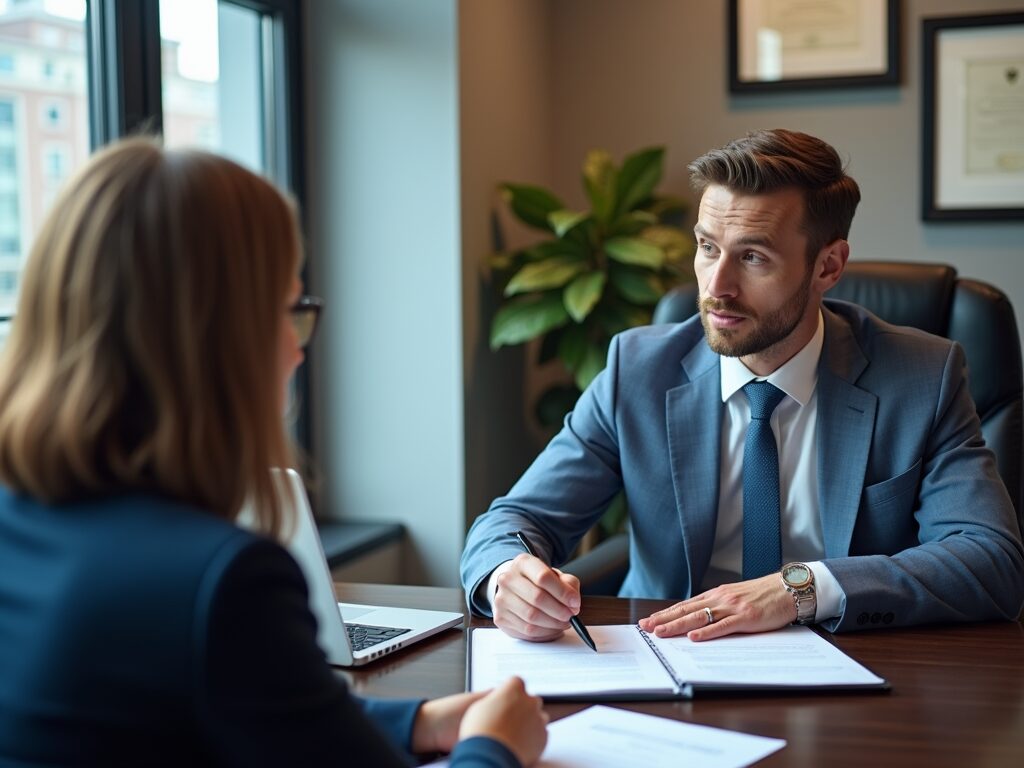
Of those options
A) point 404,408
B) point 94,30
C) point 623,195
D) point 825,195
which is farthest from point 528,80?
point 825,195

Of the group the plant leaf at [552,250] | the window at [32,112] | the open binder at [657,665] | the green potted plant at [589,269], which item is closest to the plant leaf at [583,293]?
the green potted plant at [589,269]

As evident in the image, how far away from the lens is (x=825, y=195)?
1.95 meters

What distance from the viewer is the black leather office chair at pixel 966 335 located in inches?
81.0

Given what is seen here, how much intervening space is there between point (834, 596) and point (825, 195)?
0.75 meters

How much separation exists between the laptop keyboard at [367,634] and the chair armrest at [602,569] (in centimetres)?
53

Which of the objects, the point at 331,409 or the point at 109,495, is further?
the point at 331,409

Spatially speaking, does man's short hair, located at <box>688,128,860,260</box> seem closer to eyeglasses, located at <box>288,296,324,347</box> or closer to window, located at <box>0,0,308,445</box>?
window, located at <box>0,0,308,445</box>

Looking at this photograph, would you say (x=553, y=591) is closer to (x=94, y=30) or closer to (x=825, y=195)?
(x=825, y=195)

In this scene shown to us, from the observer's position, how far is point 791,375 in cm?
192

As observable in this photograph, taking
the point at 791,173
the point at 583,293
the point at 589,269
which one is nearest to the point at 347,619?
the point at 791,173

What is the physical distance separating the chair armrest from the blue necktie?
0.28m

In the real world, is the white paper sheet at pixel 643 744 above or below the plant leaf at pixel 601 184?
below

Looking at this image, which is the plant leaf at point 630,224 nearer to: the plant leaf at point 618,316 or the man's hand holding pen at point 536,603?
the plant leaf at point 618,316

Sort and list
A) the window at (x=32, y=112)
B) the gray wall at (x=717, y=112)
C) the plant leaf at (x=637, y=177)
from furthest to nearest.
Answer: the gray wall at (x=717, y=112) → the plant leaf at (x=637, y=177) → the window at (x=32, y=112)
